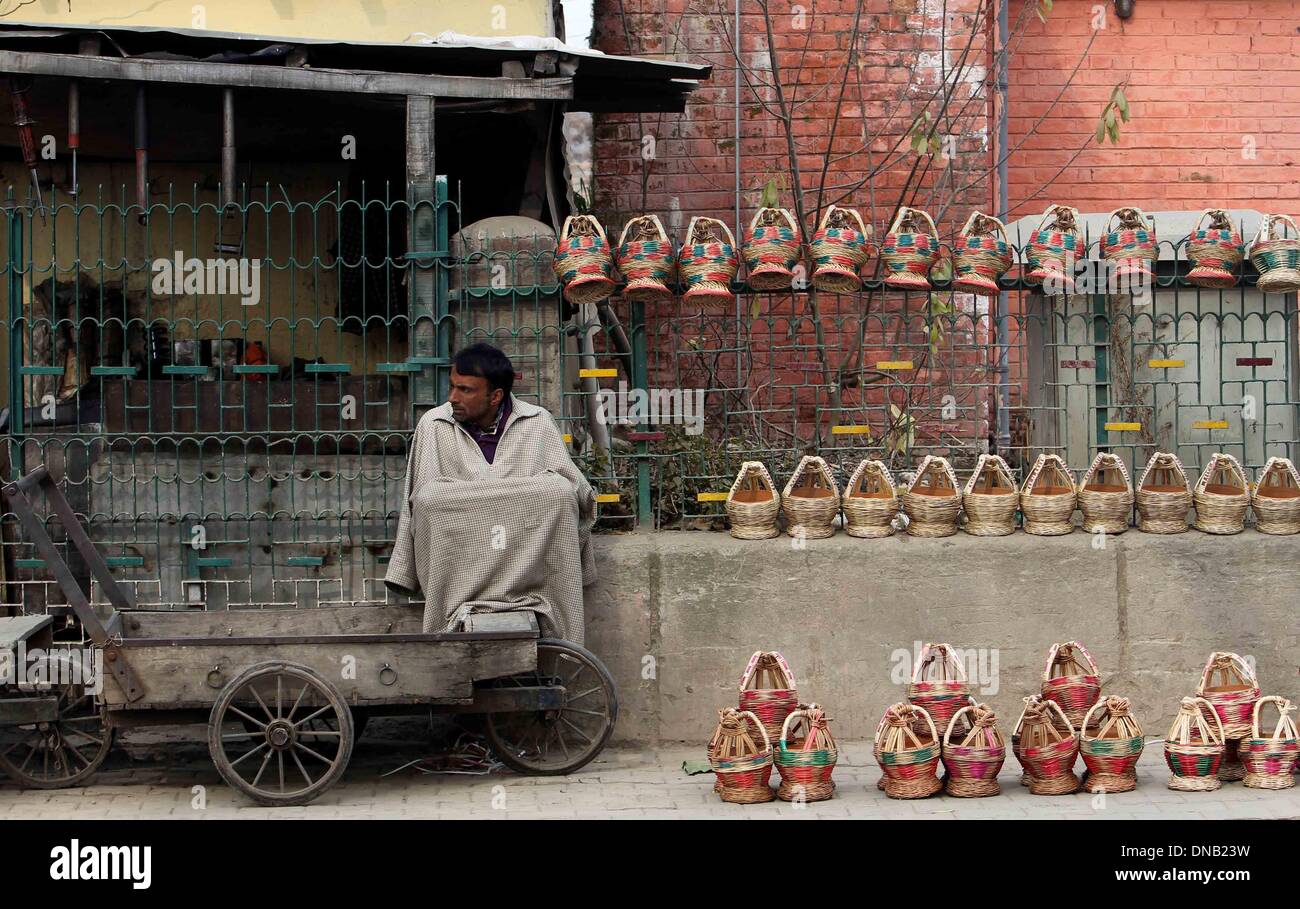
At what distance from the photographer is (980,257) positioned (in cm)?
727

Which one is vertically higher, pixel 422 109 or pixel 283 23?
pixel 283 23

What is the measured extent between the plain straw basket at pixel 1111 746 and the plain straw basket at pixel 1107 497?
1197 millimetres

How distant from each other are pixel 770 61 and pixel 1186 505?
4267mm

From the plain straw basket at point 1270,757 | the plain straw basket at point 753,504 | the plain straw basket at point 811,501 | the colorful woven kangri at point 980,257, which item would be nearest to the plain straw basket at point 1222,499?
the plain straw basket at point 1270,757

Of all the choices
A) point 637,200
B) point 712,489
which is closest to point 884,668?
point 712,489

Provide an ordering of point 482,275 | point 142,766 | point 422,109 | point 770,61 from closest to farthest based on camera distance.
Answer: point 142,766 < point 482,275 < point 422,109 < point 770,61

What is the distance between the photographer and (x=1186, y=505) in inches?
283

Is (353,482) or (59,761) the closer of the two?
(59,761)

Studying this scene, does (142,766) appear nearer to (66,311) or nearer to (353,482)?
(353,482)

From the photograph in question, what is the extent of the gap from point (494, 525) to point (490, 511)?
6 centimetres

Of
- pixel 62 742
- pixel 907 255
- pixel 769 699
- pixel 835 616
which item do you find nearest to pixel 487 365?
pixel 769 699

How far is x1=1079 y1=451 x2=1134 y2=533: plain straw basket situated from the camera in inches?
281

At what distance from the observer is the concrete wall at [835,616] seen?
23.2ft

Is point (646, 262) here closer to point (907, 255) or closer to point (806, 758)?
point (907, 255)
